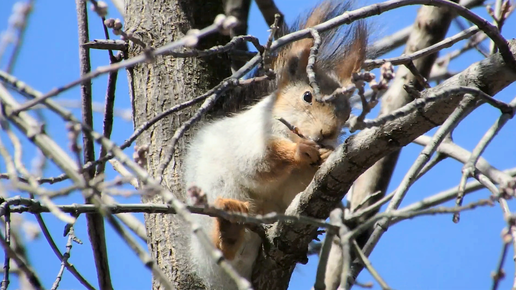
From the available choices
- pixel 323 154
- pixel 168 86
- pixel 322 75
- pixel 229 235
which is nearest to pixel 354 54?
pixel 322 75

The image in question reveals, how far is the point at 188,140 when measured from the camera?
3150 millimetres

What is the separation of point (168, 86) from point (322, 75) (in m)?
0.87

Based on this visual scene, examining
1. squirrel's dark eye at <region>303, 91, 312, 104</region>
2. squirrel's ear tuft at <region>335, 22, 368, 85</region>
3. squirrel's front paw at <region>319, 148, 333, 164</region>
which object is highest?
squirrel's ear tuft at <region>335, 22, 368, 85</region>

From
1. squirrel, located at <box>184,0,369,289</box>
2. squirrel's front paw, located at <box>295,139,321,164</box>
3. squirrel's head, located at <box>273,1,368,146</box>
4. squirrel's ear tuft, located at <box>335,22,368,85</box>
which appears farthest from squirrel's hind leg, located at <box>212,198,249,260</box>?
squirrel's ear tuft, located at <box>335,22,368,85</box>

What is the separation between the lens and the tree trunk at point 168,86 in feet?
9.52

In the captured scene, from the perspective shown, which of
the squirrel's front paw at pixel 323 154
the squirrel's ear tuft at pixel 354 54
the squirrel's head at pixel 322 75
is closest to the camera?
the squirrel's front paw at pixel 323 154

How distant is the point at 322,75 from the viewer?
3414 millimetres

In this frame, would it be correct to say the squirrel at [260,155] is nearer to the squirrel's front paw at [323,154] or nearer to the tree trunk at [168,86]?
the squirrel's front paw at [323,154]

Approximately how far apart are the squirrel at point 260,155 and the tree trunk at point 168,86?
111 mm

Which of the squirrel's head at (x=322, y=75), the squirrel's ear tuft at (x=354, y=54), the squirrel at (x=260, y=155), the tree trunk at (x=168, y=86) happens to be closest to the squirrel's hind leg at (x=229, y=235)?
the squirrel at (x=260, y=155)

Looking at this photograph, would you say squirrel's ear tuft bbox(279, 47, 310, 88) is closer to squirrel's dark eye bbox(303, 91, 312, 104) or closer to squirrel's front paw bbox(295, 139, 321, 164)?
squirrel's dark eye bbox(303, 91, 312, 104)

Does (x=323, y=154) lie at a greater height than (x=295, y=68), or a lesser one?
lesser

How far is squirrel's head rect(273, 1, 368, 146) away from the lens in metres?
3.07

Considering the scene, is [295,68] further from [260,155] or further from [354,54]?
[260,155]
